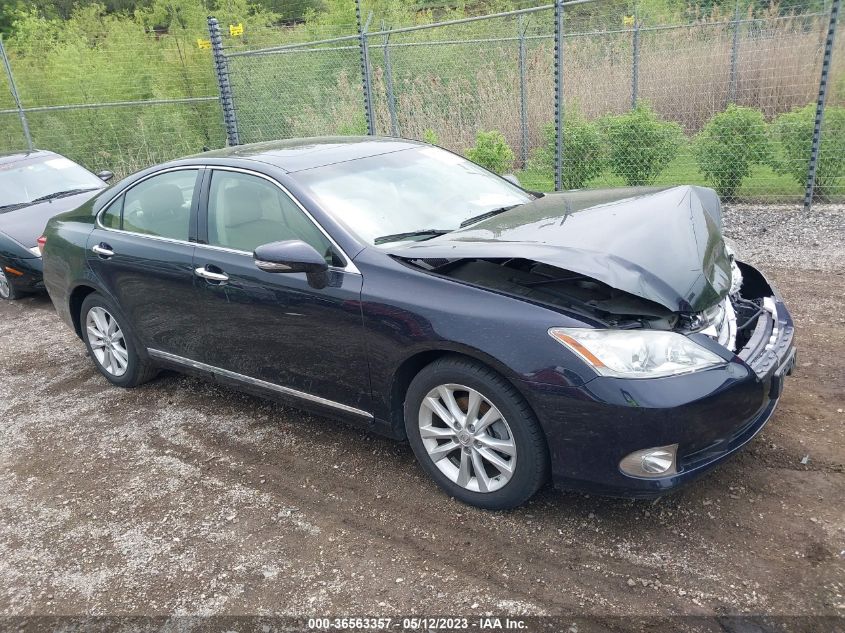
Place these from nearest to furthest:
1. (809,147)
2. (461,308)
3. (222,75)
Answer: (461,308), (809,147), (222,75)

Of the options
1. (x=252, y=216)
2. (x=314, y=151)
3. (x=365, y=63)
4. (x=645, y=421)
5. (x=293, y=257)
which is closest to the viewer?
(x=645, y=421)

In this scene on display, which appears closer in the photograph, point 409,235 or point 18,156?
point 409,235

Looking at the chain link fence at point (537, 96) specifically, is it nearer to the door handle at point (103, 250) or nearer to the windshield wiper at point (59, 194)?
the windshield wiper at point (59, 194)

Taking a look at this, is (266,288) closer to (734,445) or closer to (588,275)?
(588,275)

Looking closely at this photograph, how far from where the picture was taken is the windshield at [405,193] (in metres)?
3.49

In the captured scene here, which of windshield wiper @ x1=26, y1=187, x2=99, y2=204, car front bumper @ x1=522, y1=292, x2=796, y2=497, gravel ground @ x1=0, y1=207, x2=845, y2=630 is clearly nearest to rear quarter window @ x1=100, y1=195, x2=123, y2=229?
gravel ground @ x1=0, y1=207, x2=845, y2=630

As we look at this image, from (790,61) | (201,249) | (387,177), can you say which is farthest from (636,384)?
(790,61)

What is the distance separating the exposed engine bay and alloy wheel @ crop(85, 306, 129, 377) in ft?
8.88

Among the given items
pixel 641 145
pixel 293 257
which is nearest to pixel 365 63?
pixel 641 145

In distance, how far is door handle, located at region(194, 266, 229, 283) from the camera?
3742mm

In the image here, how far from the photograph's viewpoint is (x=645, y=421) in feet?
8.33

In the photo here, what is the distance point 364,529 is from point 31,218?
6212mm

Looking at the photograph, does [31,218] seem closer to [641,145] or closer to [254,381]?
[254,381]

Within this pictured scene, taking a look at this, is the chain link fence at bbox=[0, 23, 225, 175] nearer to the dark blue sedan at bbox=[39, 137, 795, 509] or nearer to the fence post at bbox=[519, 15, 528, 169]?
the fence post at bbox=[519, 15, 528, 169]
